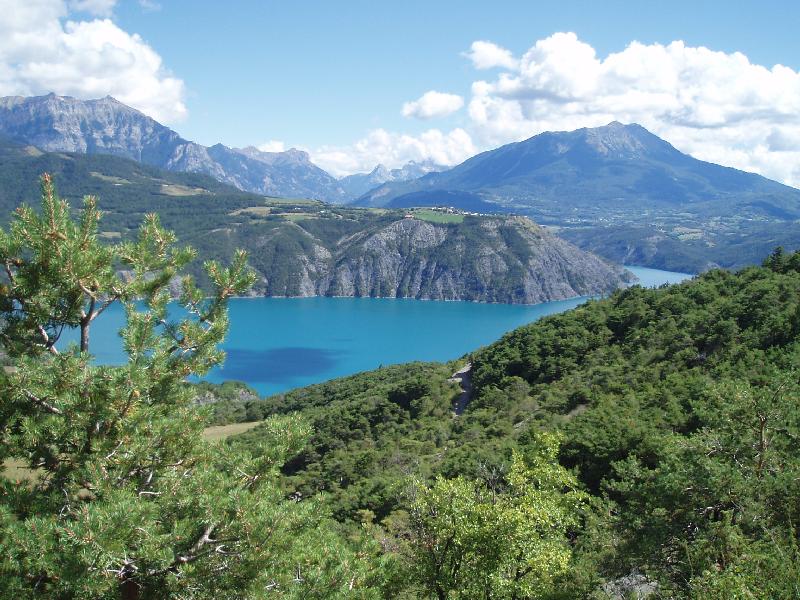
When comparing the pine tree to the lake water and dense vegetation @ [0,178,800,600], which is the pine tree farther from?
the lake water

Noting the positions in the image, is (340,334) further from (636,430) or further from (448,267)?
(636,430)

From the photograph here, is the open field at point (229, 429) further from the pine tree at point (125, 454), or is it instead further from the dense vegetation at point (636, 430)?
the pine tree at point (125, 454)

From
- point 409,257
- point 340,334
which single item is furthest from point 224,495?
point 409,257

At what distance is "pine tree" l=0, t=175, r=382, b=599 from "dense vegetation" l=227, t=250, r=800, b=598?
176 centimetres

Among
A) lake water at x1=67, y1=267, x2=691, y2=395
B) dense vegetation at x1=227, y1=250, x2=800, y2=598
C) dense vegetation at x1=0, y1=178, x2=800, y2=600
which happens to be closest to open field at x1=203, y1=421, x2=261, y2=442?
dense vegetation at x1=227, y1=250, x2=800, y2=598

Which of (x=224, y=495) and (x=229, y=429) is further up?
(x=224, y=495)

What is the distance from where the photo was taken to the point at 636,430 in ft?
61.5

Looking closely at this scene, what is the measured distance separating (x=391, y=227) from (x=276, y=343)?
8740 centimetres

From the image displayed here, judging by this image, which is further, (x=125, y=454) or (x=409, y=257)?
(x=409, y=257)

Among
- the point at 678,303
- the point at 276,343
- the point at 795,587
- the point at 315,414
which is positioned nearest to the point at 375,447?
the point at 315,414

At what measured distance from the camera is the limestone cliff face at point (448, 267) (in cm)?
15662

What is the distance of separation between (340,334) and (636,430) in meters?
90.7

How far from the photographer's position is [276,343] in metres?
100

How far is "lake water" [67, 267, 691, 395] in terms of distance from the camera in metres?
84.2
